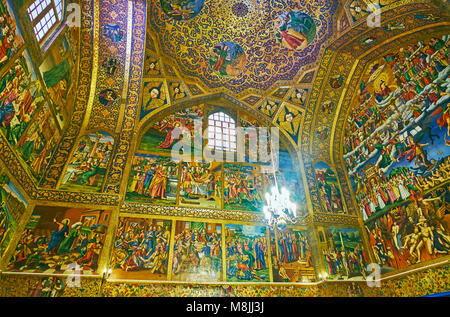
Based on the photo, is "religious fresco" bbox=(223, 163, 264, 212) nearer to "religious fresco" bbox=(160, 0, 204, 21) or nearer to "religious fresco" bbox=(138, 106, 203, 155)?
"religious fresco" bbox=(138, 106, 203, 155)

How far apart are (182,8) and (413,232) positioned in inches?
427

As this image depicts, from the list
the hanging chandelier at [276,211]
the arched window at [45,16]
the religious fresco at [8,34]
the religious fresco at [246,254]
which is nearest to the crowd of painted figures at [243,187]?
the religious fresco at [246,254]

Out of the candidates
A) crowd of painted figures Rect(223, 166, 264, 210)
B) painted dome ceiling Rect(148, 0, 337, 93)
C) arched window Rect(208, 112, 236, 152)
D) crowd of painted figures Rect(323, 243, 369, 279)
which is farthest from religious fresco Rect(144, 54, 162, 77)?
crowd of painted figures Rect(323, 243, 369, 279)

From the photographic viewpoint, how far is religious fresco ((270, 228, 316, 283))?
891cm

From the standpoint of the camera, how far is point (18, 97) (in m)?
6.76

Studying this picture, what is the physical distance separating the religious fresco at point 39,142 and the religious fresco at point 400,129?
433 inches

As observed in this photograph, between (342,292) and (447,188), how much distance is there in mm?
4351

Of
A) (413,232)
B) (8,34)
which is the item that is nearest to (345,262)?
(413,232)

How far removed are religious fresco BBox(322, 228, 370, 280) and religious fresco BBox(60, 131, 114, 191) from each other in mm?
7965

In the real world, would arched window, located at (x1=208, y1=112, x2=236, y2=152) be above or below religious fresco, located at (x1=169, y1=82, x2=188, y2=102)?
below

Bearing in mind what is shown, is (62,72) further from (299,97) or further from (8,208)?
(299,97)

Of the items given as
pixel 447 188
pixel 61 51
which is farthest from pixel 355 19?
pixel 61 51

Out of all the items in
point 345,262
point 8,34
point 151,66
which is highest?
point 151,66

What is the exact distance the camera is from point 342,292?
8.76m
